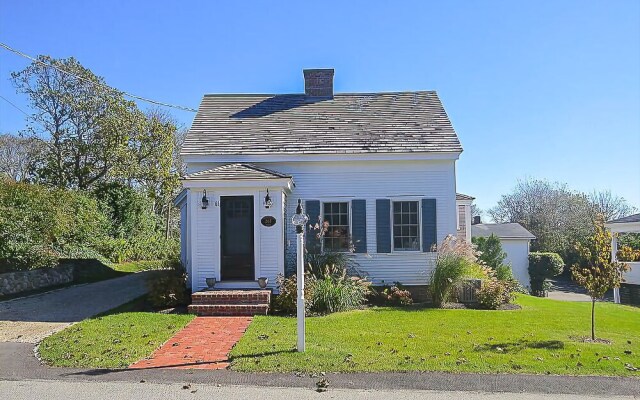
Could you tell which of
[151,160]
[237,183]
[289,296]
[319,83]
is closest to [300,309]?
[289,296]

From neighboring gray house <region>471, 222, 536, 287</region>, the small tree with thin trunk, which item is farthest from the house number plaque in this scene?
neighboring gray house <region>471, 222, 536, 287</region>

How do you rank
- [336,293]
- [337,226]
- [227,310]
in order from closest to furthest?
1. [227,310]
2. [336,293]
3. [337,226]

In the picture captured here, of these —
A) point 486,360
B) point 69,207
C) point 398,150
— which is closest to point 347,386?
point 486,360

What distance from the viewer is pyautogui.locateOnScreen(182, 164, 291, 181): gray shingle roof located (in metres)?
13.0

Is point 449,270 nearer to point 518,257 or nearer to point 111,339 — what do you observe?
point 111,339

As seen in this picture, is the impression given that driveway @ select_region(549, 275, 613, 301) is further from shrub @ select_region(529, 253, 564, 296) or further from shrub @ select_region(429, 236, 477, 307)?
shrub @ select_region(429, 236, 477, 307)

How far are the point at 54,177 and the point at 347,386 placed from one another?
22.2 m

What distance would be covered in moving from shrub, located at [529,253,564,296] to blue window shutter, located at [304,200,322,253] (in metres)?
18.7

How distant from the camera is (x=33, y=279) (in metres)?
17.1

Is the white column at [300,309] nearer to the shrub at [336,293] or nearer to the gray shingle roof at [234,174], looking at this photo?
the shrub at [336,293]

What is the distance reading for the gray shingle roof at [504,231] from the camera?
3091 centimetres

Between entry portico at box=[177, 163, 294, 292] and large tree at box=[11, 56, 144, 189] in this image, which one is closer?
entry portico at box=[177, 163, 294, 292]

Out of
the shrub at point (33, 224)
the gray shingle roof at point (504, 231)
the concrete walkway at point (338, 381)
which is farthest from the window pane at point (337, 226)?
the gray shingle roof at point (504, 231)

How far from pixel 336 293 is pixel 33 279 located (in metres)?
11.0
